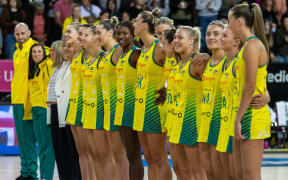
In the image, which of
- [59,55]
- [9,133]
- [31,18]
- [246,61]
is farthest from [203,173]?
[31,18]

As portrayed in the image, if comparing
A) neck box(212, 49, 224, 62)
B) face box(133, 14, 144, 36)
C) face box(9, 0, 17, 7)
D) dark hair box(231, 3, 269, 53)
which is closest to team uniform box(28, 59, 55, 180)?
face box(133, 14, 144, 36)

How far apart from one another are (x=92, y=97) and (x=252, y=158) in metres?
2.99

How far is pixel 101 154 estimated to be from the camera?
24.4 ft

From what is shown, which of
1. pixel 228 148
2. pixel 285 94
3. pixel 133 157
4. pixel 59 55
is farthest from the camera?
pixel 285 94

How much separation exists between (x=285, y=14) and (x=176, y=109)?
9.51 m

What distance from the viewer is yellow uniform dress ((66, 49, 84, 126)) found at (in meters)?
7.78

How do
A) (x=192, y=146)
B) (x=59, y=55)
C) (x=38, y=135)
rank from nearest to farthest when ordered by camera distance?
(x=192, y=146) < (x=59, y=55) < (x=38, y=135)

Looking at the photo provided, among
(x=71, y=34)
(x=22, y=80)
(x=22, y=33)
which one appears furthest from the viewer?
(x=22, y=33)

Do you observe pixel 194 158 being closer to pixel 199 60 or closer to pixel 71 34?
pixel 199 60

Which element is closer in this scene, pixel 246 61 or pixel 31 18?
pixel 246 61

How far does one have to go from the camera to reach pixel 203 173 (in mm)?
6312

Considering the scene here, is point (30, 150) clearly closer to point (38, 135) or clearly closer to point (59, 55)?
point (38, 135)

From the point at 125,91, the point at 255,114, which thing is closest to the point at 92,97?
the point at 125,91

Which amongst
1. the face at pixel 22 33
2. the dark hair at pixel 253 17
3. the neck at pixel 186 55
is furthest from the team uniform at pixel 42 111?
the dark hair at pixel 253 17
